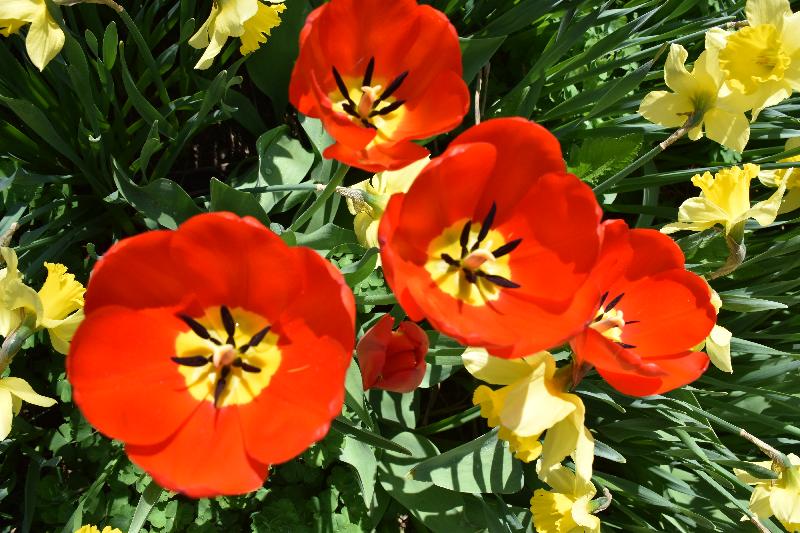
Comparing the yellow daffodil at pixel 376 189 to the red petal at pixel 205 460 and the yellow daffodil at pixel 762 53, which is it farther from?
the yellow daffodil at pixel 762 53

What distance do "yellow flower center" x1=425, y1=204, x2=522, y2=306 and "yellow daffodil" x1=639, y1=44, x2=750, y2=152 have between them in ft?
1.81

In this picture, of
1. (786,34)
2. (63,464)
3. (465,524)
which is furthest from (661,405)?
(63,464)

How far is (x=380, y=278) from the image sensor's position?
1809 millimetres

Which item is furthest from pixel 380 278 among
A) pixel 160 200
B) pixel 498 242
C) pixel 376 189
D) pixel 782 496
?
pixel 782 496

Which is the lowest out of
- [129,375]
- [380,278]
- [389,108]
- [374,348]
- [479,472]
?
[479,472]

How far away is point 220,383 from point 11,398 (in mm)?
462

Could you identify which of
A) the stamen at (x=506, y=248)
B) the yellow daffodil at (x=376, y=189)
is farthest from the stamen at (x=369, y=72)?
the stamen at (x=506, y=248)

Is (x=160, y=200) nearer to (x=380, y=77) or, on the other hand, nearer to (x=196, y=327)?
(x=196, y=327)

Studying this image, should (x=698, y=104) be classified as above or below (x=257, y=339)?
above

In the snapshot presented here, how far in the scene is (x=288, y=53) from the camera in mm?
1985

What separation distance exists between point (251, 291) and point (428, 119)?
1.74ft

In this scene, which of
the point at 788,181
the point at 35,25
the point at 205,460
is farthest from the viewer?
the point at 788,181

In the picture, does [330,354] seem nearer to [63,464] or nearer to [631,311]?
[631,311]

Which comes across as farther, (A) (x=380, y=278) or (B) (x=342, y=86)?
(A) (x=380, y=278)
